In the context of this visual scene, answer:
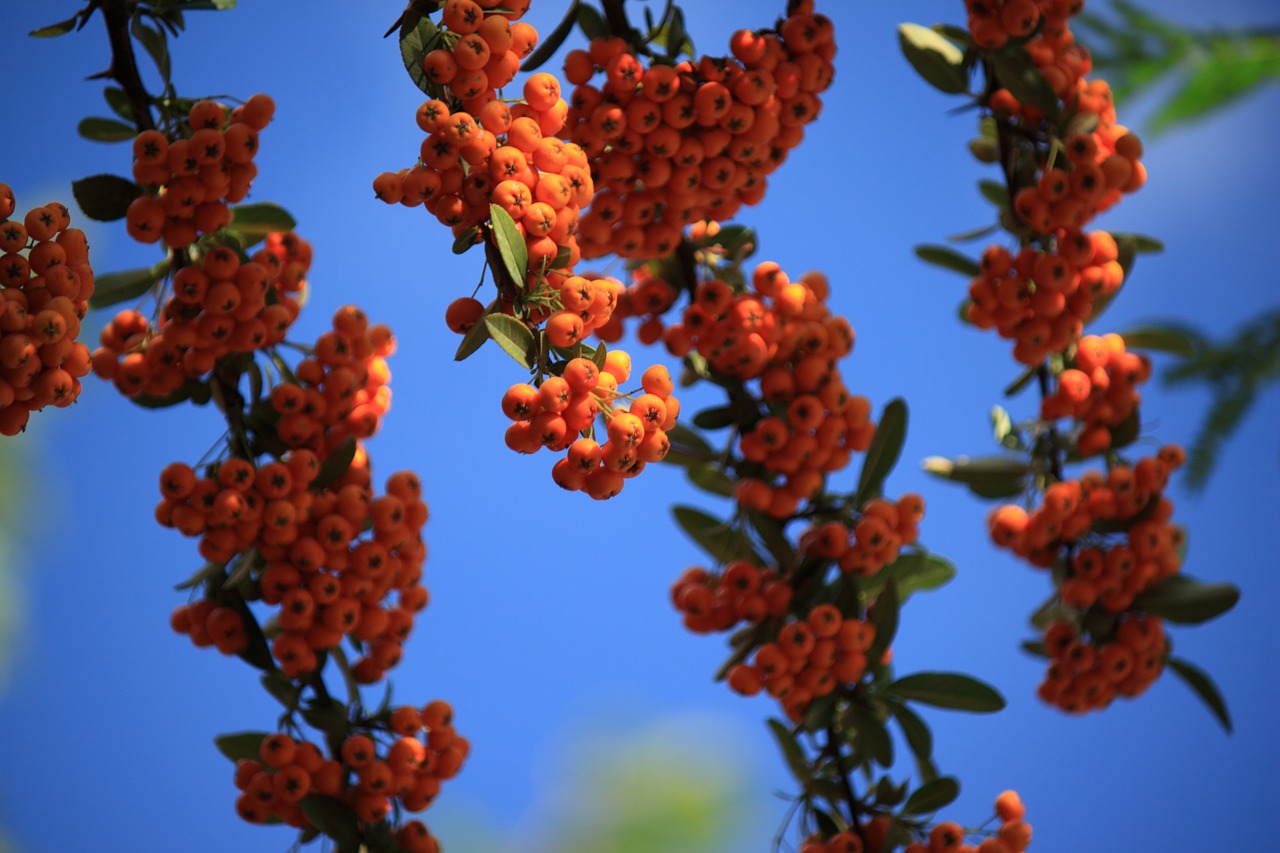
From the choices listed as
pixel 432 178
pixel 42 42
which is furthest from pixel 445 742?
pixel 42 42

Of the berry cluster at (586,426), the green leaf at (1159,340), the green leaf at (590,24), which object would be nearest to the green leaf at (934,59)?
the green leaf at (590,24)

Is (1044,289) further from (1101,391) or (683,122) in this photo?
(683,122)

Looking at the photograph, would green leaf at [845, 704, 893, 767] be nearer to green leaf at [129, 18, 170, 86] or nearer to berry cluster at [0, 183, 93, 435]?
berry cluster at [0, 183, 93, 435]

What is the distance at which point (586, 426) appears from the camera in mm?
1058

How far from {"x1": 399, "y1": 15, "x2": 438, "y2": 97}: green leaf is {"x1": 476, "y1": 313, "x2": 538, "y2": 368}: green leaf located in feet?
0.79

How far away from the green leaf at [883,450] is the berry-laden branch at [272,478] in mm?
575

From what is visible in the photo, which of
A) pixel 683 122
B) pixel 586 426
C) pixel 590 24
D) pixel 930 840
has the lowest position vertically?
pixel 930 840

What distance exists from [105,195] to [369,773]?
0.74m

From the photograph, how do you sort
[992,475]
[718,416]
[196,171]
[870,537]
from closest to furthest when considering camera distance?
[196,171] → [870,537] → [718,416] → [992,475]

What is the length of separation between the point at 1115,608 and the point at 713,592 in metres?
0.54

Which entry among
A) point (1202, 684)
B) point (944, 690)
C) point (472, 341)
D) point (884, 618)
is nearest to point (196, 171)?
point (472, 341)

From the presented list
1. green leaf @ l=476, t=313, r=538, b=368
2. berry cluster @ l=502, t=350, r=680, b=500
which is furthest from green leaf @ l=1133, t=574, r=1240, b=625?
green leaf @ l=476, t=313, r=538, b=368

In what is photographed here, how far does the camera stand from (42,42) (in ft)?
11.7

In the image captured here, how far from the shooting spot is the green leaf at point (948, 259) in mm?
1731
